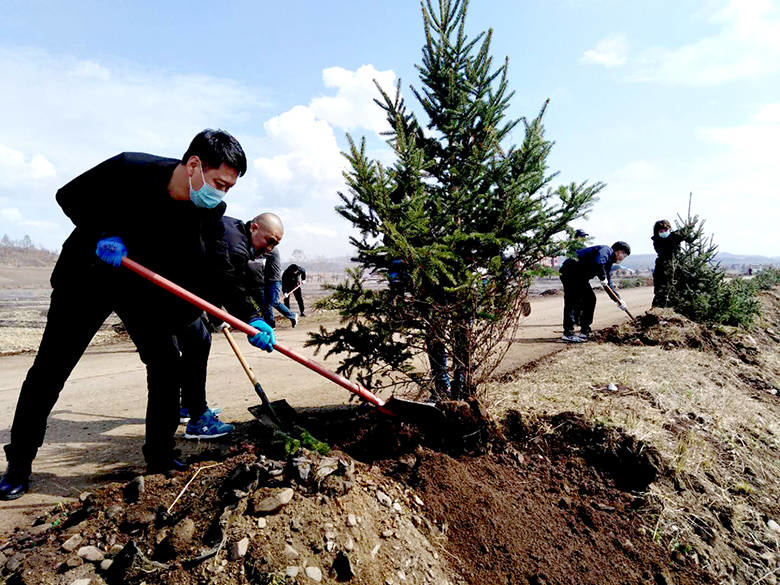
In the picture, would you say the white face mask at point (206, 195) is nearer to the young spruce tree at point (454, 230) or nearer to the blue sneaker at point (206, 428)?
Result: the young spruce tree at point (454, 230)

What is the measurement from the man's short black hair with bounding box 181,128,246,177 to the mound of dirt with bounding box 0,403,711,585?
1.71m

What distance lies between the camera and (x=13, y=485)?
271cm

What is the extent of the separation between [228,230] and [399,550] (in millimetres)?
2546

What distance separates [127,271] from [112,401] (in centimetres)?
287

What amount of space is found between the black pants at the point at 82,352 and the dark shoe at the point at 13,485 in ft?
0.17

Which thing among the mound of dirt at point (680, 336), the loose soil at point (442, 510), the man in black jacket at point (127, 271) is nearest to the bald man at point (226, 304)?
the loose soil at point (442, 510)

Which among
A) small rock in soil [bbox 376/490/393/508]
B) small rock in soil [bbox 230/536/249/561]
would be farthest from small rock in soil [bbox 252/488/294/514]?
small rock in soil [bbox 376/490/393/508]

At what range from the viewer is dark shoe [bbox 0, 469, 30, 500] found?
2.67 meters

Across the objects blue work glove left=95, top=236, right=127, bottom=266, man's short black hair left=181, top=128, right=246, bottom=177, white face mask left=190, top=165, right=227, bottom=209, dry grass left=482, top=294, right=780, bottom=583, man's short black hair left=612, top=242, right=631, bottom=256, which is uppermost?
man's short black hair left=181, top=128, right=246, bottom=177

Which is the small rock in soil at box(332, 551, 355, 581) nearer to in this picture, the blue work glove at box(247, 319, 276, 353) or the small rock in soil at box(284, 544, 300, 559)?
the small rock in soil at box(284, 544, 300, 559)

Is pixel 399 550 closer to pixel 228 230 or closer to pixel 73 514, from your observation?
pixel 73 514

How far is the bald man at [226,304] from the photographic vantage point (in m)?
3.27

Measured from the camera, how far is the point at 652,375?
4.81 meters

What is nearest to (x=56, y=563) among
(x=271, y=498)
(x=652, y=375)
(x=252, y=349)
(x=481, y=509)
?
(x=271, y=498)
